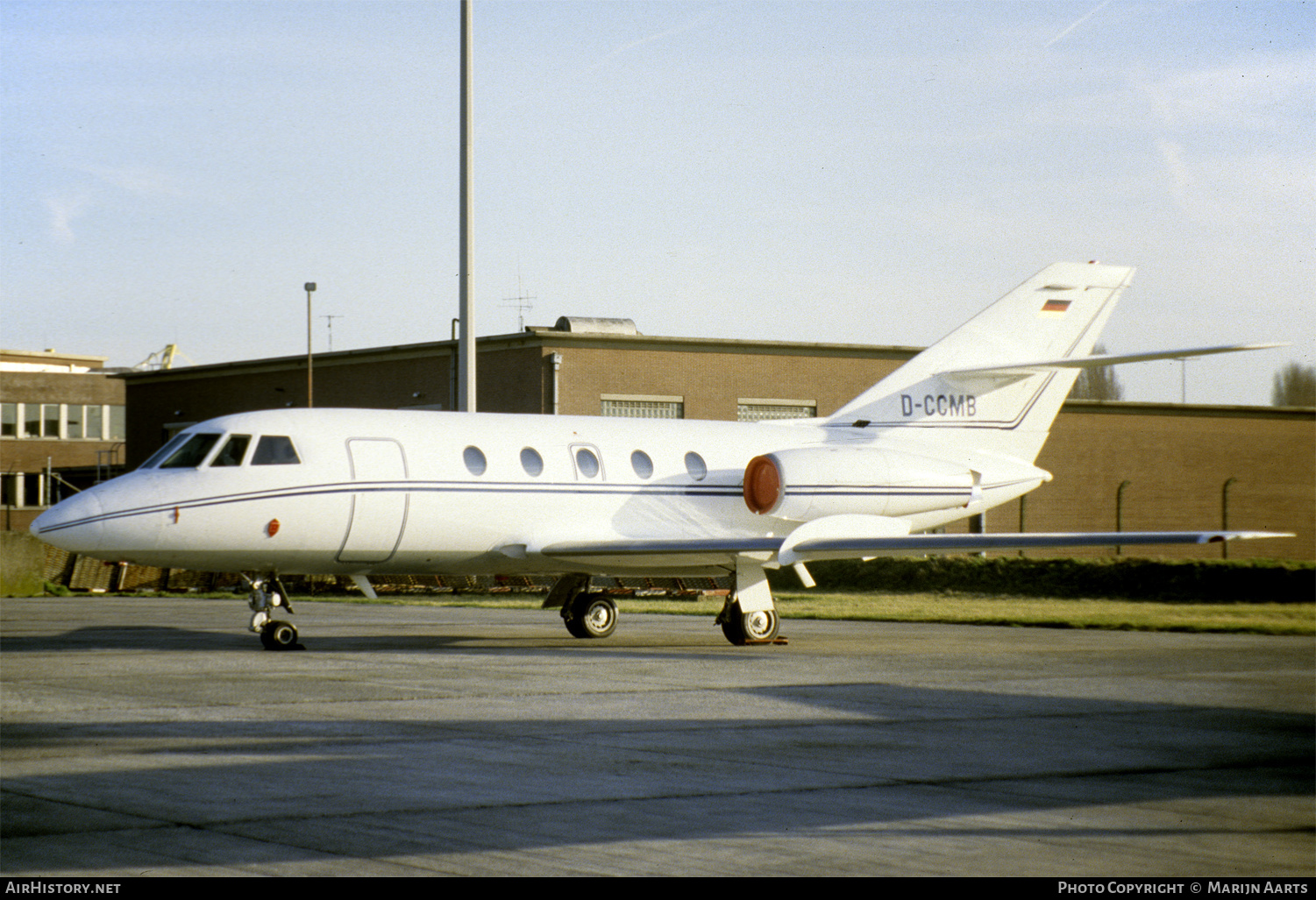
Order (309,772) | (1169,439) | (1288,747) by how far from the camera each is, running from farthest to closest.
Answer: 1. (1169,439)
2. (1288,747)
3. (309,772)

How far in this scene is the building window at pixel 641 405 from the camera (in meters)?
42.1

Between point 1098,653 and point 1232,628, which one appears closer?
point 1098,653

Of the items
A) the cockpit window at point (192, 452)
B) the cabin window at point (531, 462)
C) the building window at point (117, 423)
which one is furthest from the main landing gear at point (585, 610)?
the building window at point (117, 423)

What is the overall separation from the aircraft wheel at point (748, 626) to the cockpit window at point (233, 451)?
21.4 feet

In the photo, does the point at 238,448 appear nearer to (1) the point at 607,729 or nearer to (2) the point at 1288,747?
(1) the point at 607,729

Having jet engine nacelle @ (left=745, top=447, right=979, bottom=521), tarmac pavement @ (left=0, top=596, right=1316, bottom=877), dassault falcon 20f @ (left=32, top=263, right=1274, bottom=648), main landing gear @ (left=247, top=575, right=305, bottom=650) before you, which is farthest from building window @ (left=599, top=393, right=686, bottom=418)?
tarmac pavement @ (left=0, top=596, right=1316, bottom=877)

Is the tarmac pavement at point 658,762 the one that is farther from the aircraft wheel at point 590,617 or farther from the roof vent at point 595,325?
the roof vent at point 595,325

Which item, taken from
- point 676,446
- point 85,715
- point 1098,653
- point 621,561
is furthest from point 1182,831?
point 676,446

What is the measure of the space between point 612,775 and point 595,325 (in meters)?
35.3


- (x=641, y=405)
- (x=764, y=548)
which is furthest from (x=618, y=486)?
(x=641, y=405)

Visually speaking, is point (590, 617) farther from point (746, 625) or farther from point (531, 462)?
point (531, 462)

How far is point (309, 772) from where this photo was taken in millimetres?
8820

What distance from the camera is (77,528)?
16.8 metres

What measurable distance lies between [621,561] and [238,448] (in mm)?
5028
